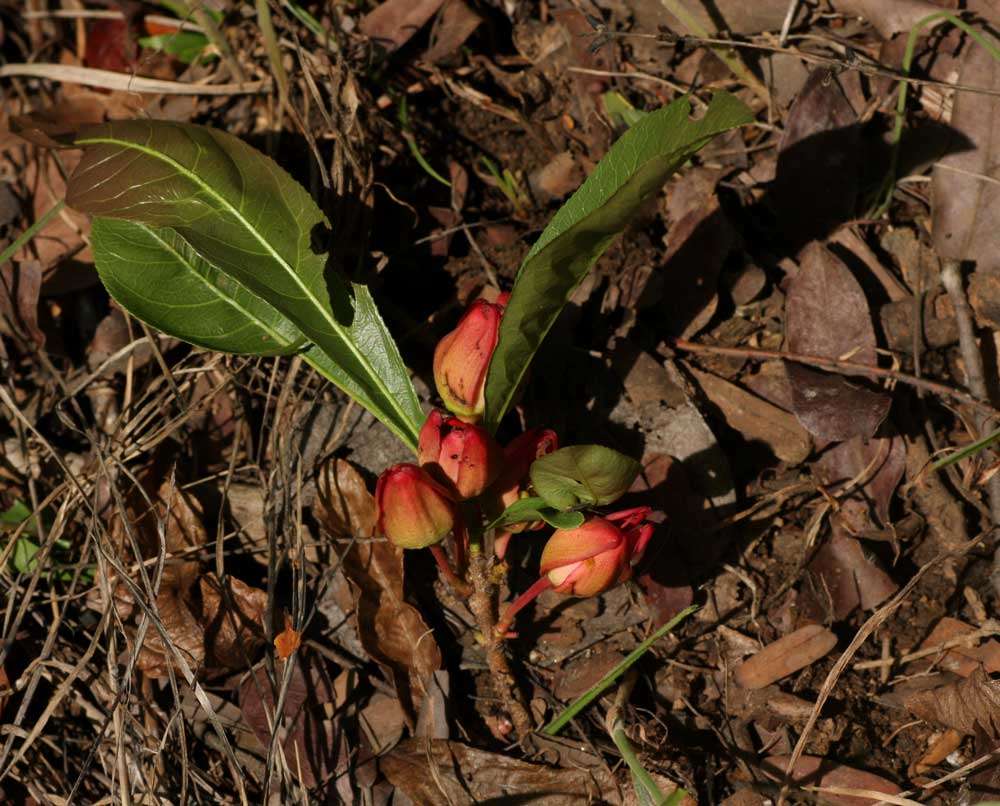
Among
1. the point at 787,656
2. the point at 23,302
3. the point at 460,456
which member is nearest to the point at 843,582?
the point at 787,656

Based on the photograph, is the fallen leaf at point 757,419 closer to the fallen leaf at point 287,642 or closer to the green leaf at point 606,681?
the green leaf at point 606,681

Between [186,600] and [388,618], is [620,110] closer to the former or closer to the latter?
[388,618]

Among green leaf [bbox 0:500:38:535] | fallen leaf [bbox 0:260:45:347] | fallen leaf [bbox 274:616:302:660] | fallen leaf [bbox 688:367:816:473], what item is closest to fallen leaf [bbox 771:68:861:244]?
fallen leaf [bbox 688:367:816:473]

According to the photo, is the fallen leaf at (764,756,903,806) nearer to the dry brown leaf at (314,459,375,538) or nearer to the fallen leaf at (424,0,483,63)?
the dry brown leaf at (314,459,375,538)

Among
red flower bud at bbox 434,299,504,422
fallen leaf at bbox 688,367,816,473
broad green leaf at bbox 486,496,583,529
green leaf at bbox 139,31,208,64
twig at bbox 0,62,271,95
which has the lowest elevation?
fallen leaf at bbox 688,367,816,473

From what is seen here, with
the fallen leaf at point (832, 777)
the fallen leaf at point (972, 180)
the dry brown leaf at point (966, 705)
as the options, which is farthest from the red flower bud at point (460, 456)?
the fallen leaf at point (972, 180)

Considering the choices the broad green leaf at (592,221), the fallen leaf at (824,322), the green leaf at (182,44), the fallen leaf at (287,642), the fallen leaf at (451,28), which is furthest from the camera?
the green leaf at (182,44)

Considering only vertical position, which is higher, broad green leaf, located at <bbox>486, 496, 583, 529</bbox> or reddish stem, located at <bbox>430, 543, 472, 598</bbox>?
broad green leaf, located at <bbox>486, 496, 583, 529</bbox>
